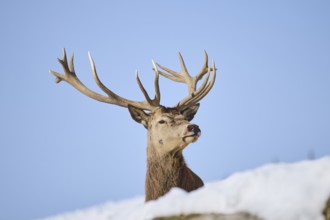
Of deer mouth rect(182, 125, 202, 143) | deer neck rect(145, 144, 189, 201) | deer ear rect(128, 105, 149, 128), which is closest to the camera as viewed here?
deer mouth rect(182, 125, 202, 143)

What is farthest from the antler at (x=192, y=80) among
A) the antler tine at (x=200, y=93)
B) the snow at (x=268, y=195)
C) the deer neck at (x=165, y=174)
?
the snow at (x=268, y=195)

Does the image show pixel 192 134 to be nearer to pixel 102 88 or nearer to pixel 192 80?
pixel 102 88

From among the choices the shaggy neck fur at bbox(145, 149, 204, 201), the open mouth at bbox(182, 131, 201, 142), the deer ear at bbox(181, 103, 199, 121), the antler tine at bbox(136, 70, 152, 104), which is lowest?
the shaggy neck fur at bbox(145, 149, 204, 201)

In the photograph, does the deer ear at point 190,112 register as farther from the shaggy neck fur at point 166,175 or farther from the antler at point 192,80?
the shaggy neck fur at point 166,175

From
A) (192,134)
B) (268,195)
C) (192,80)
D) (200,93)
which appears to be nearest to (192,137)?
(192,134)

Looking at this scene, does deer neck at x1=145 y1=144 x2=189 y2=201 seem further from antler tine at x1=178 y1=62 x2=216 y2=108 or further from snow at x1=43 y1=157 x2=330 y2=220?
snow at x1=43 y1=157 x2=330 y2=220

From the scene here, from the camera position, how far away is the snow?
1871 mm

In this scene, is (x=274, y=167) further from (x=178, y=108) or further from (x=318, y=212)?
(x=178, y=108)

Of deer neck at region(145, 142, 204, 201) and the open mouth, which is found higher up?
the open mouth

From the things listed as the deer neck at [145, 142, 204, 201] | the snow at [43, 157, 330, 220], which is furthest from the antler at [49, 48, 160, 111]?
the snow at [43, 157, 330, 220]

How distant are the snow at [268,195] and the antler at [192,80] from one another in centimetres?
514

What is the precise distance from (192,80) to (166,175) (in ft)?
7.96

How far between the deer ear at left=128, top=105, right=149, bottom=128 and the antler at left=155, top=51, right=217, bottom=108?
1.93 feet

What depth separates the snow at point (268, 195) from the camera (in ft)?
6.14
